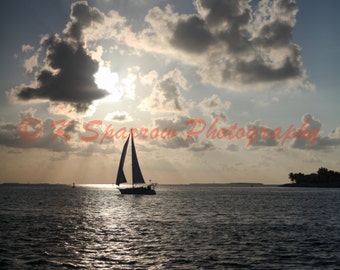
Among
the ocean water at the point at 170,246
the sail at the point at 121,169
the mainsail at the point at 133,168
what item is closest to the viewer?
the ocean water at the point at 170,246

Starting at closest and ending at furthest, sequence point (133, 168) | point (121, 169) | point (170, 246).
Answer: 1. point (170, 246)
2. point (133, 168)
3. point (121, 169)

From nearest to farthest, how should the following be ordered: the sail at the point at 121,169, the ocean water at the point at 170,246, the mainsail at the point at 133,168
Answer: the ocean water at the point at 170,246
the sail at the point at 121,169
the mainsail at the point at 133,168

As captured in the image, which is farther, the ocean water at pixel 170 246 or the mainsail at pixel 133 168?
the mainsail at pixel 133 168

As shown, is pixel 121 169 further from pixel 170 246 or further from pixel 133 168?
pixel 170 246

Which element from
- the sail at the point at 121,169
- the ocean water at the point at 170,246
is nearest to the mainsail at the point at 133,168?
the sail at the point at 121,169

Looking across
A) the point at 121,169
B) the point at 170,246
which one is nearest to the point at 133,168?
the point at 121,169

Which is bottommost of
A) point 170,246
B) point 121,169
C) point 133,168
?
point 170,246

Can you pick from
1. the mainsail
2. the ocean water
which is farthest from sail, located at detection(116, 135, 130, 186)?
the ocean water

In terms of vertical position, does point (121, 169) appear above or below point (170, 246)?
above

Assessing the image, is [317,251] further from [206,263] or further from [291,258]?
[206,263]

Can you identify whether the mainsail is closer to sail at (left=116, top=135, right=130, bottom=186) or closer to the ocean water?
sail at (left=116, top=135, right=130, bottom=186)

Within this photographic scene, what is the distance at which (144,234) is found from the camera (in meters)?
44.9

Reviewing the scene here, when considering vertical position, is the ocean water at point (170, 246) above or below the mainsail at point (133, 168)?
below

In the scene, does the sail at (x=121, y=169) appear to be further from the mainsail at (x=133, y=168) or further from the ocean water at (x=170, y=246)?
the ocean water at (x=170, y=246)
